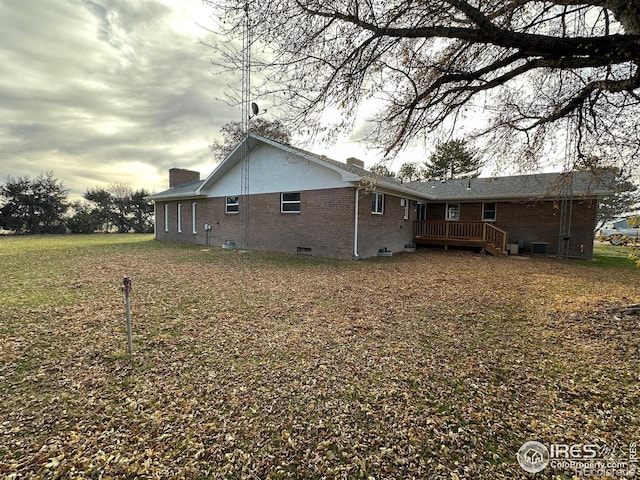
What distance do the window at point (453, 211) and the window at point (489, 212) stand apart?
1.40 metres

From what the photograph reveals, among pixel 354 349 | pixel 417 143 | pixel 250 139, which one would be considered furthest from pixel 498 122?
pixel 250 139

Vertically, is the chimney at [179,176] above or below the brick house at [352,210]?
above

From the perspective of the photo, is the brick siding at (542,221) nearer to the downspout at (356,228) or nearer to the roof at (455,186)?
the roof at (455,186)

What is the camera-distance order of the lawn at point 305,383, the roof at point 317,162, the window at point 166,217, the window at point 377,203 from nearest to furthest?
the lawn at point 305,383 < the roof at point 317,162 < the window at point 377,203 < the window at point 166,217

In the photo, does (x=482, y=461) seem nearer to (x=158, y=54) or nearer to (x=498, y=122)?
(x=498, y=122)

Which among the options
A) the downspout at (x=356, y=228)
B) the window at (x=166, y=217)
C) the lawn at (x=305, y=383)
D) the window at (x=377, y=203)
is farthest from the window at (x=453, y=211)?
the window at (x=166, y=217)

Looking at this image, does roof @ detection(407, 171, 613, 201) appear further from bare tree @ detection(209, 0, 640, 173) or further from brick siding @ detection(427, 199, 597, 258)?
bare tree @ detection(209, 0, 640, 173)

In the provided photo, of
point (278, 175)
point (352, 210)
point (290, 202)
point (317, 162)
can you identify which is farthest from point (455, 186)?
point (278, 175)

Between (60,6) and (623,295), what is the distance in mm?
14207

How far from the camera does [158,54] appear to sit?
25.9 feet

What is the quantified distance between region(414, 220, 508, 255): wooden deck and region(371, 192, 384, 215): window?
4.46m

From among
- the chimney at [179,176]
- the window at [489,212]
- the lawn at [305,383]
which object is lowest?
the lawn at [305,383]

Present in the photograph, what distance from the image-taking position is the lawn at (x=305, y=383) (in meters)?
2.11

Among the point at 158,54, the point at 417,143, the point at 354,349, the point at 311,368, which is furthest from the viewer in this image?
the point at 158,54
